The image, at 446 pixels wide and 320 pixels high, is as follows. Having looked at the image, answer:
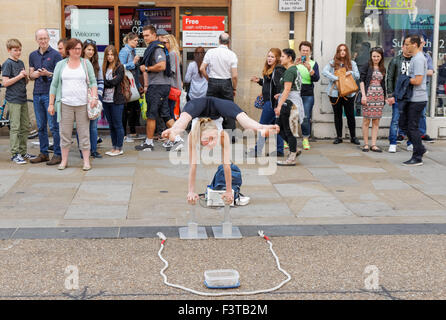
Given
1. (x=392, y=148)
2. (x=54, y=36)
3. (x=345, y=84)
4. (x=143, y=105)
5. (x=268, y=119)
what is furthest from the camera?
(x=54, y=36)

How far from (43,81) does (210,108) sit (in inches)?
161

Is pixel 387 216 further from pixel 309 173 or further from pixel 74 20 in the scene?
pixel 74 20

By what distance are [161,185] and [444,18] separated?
6659 mm


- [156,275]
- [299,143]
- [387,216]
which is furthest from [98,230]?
[299,143]

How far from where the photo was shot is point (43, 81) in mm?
9367

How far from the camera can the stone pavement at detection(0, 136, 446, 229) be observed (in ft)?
22.4

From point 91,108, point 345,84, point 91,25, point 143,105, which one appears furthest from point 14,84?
point 345,84

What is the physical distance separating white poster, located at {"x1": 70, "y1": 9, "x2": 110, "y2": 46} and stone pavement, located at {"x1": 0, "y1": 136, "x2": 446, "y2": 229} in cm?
269

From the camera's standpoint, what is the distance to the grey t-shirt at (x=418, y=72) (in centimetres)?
938

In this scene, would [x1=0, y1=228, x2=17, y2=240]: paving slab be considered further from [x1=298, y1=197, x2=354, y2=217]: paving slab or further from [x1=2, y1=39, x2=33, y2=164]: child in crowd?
[x1=2, y1=39, x2=33, y2=164]: child in crowd

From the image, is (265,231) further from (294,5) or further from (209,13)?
(209,13)

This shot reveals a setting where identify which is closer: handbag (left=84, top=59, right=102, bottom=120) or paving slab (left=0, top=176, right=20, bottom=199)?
paving slab (left=0, top=176, right=20, bottom=199)

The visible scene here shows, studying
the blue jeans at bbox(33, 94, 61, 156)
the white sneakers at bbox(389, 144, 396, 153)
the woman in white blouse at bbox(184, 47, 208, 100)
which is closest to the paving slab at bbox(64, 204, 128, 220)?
the blue jeans at bbox(33, 94, 61, 156)

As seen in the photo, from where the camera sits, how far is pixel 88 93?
29.6 ft
